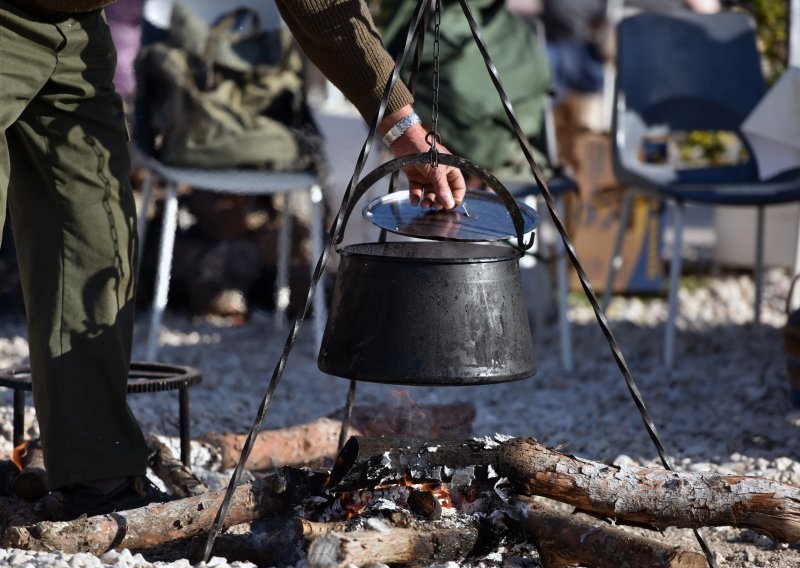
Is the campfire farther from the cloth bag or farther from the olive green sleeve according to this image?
the cloth bag

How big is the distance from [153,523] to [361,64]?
3.65ft

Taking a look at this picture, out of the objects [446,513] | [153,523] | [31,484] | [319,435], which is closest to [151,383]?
[31,484]

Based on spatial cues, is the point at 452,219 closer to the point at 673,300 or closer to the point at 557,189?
the point at 557,189

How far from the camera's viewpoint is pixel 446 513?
2451mm

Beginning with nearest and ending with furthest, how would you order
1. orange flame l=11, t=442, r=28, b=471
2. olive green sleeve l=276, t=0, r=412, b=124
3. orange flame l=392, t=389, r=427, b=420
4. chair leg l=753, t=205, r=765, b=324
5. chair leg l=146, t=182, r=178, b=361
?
olive green sleeve l=276, t=0, r=412, b=124
orange flame l=11, t=442, r=28, b=471
orange flame l=392, t=389, r=427, b=420
chair leg l=146, t=182, r=178, b=361
chair leg l=753, t=205, r=765, b=324

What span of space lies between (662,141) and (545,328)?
5.74 feet

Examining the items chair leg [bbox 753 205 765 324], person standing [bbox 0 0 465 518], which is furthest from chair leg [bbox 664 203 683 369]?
person standing [bbox 0 0 465 518]

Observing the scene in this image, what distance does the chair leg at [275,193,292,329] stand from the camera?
229 inches

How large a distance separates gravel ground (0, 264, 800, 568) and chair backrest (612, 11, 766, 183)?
1021mm

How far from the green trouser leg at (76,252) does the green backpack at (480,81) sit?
232cm

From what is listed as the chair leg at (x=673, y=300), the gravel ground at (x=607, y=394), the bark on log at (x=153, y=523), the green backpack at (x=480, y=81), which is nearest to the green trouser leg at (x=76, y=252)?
the bark on log at (x=153, y=523)

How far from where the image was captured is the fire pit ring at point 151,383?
289 cm

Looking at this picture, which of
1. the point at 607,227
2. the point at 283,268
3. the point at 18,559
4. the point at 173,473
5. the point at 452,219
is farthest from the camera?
the point at 607,227

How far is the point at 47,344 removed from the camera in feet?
8.62
